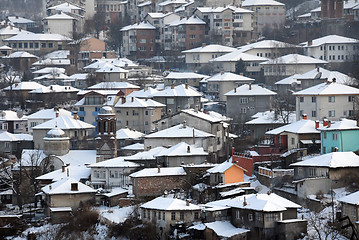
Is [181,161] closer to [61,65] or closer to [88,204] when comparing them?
[88,204]

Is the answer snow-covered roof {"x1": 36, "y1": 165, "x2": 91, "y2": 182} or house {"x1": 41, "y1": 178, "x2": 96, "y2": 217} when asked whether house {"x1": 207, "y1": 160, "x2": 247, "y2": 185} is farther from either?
snow-covered roof {"x1": 36, "y1": 165, "x2": 91, "y2": 182}

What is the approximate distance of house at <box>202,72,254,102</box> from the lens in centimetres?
8456

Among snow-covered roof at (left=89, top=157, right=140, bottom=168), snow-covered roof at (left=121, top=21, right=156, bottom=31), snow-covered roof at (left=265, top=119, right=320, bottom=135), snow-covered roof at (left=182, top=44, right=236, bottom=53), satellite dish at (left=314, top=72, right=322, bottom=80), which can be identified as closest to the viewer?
snow-covered roof at (left=89, top=157, right=140, bottom=168)

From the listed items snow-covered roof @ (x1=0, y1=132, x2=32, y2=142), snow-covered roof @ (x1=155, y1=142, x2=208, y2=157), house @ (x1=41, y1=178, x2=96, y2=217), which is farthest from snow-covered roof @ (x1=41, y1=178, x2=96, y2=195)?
snow-covered roof @ (x1=0, y1=132, x2=32, y2=142)

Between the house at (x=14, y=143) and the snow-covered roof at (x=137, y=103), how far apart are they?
→ 7.02 metres

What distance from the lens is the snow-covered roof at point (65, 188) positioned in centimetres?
5456

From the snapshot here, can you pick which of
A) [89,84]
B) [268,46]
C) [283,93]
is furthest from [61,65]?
[283,93]

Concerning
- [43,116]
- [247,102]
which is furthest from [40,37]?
[247,102]

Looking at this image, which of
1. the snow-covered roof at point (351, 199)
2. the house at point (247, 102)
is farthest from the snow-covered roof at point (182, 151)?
the house at point (247, 102)

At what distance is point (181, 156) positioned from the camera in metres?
57.4

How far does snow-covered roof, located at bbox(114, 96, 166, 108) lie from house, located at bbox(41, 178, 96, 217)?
810 inches

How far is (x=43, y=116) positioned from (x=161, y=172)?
22803 mm

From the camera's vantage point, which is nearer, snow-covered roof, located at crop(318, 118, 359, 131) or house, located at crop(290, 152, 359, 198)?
house, located at crop(290, 152, 359, 198)

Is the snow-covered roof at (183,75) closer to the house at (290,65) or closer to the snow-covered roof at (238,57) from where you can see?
the snow-covered roof at (238,57)
